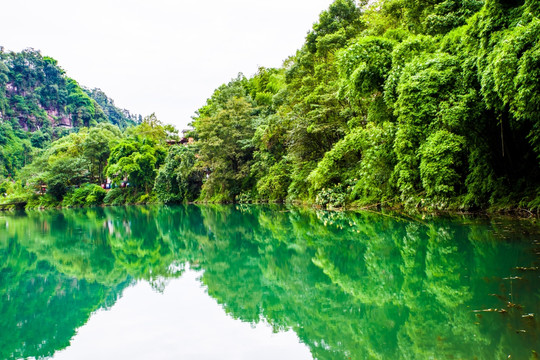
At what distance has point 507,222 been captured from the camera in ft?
25.7

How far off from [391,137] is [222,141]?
1804 centimetres

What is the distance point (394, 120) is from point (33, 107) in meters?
88.6

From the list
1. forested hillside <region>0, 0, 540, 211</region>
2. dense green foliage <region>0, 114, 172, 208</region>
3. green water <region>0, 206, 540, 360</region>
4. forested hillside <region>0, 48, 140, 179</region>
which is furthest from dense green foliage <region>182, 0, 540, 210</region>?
forested hillside <region>0, 48, 140, 179</region>

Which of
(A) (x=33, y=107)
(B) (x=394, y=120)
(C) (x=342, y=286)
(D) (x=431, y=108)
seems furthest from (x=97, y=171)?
(A) (x=33, y=107)

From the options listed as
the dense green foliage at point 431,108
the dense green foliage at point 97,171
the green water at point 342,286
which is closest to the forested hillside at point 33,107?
the dense green foliage at point 97,171

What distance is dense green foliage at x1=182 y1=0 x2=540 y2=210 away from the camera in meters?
6.88

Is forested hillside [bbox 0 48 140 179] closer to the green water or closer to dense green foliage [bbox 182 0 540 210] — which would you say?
dense green foliage [bbox 182 0 540 210]

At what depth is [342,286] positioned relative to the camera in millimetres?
4477

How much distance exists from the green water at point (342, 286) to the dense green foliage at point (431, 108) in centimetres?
153

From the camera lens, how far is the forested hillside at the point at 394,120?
729cm

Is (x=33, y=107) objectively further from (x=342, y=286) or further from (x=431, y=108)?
(x=342, y=286)

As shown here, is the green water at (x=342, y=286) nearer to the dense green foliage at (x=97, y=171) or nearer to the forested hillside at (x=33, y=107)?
the dense green foliage at (x=97, y=171)

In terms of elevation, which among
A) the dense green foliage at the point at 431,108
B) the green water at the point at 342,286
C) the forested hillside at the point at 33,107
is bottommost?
the green water at the point at 342,286

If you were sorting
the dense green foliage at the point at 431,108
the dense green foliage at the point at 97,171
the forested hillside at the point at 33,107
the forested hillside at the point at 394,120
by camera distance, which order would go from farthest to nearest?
1. the forested hillside at the point at 33,107
2. the dense green foliage at the point at 97,171
3. the forested hillside at the point at 394,120
4. the dense green foliage at the point at 431,108
